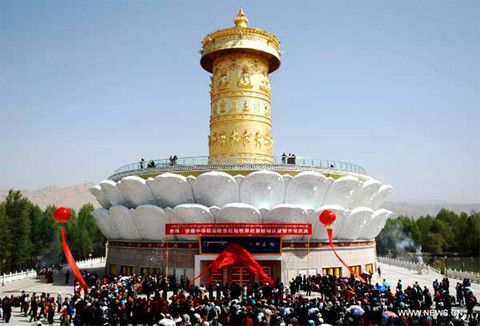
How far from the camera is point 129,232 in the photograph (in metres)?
24.8

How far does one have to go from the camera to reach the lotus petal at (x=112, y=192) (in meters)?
25.7

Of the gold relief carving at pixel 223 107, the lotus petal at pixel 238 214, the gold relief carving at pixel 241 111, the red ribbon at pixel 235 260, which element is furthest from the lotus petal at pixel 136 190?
the gold relief carving at pixel 223 107

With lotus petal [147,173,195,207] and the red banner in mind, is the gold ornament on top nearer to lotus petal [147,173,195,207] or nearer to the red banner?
lotus petal [147,173,195,207]

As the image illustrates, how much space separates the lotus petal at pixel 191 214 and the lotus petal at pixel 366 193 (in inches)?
388

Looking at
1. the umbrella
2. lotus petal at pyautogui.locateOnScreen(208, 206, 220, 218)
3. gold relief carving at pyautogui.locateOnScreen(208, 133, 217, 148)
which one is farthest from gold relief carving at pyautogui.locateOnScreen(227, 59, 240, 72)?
the umbrella

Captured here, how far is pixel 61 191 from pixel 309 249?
589 feet

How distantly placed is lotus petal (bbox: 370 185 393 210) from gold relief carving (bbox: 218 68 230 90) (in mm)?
13801

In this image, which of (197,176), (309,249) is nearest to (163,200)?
(197,176)

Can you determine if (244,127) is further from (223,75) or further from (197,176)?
(197,176)

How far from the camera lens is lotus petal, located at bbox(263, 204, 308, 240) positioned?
2191 centimetres

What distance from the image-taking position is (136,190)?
24.3m

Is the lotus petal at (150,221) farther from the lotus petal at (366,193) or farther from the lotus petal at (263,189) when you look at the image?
the lotus petal at (366,193)

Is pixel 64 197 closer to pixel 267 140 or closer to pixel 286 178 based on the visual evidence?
pixel 267 140

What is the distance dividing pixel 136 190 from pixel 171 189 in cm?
259
